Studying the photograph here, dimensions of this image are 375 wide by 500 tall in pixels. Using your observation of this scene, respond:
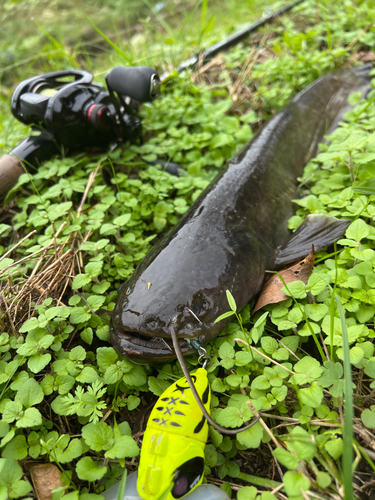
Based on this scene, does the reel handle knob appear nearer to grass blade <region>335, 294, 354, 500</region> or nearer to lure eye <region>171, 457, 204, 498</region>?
grass blade <region>335, 294, 354, 500</region>

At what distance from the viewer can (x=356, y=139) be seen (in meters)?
1.95

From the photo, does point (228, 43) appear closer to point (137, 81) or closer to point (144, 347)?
point (137, 81)

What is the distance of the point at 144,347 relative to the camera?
A: 147cm

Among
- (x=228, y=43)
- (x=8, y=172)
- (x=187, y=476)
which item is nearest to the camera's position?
(x=187, y=476)

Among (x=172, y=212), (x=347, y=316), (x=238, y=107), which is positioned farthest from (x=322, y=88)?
(x=347, y=316)

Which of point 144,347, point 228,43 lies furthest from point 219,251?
point 228,43

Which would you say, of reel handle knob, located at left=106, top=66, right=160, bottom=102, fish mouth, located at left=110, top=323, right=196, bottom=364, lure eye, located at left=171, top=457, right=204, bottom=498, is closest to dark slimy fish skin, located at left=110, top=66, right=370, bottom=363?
fish mouth, located at left=110, top=323, right=196, bottom=364

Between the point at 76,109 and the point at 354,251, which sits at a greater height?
the point at 76,109

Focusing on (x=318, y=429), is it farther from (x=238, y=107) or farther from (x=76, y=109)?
(x=238, y=107)

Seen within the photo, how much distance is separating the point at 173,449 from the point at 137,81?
84.3 inches

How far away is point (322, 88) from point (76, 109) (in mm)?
2386

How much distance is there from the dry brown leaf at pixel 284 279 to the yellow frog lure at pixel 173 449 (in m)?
0.59

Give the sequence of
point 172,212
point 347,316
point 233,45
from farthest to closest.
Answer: point 233,45, point 172,212, point 347,316

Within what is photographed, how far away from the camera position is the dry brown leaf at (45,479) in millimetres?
1264
